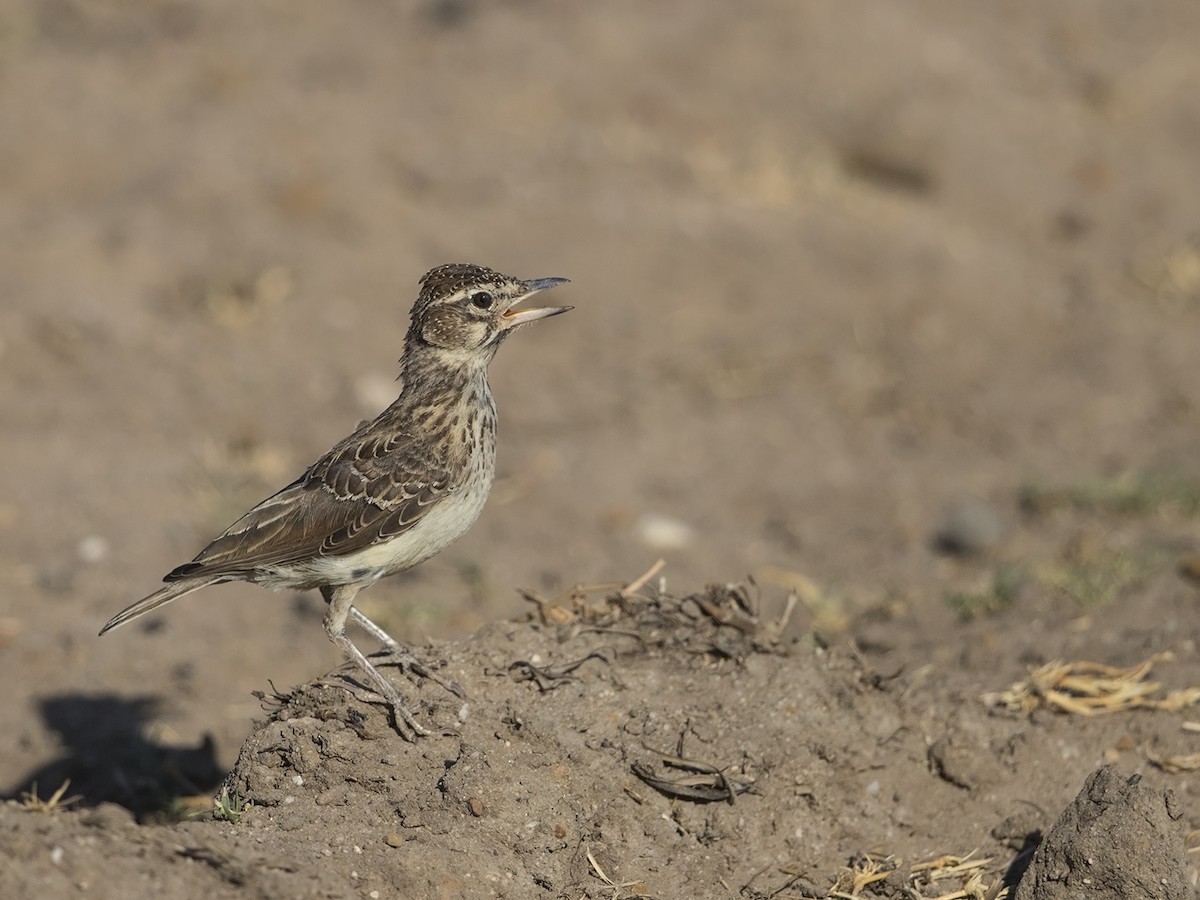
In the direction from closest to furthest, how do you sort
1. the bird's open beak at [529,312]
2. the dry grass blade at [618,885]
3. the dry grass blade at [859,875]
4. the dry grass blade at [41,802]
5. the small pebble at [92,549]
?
the dry grass blade at [618,885]
the dry grass blade at [859,875]
the dry grass blade at [41,802]
the bird's open beak at [529,312]
the small pebble at [92,549]

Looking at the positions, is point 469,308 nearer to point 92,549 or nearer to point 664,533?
point 664,533

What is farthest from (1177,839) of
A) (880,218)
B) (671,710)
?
(880,218)

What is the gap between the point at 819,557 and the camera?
962 centimetres

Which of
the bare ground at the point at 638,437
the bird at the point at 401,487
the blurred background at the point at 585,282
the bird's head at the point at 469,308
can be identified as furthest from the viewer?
the blurred background at the point at 585,282

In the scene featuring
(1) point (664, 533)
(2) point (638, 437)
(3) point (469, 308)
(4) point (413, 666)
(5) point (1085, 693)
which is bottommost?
(1) point (664, 533)

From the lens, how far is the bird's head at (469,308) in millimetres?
6570

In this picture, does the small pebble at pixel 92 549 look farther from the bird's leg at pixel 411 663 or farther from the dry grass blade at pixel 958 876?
the dry grass blade at pixel 958 876

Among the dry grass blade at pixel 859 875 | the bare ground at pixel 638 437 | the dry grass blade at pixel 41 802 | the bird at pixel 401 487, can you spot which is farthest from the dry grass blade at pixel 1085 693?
the dry grass blade at pixel 41 802

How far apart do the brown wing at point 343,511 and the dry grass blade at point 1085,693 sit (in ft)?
8.65

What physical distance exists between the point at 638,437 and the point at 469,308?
4.76 metres

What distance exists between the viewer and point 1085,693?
657cm

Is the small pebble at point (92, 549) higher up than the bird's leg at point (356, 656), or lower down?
lower down

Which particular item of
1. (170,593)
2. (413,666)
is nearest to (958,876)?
(413,666)

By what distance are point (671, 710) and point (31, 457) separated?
6097mm
